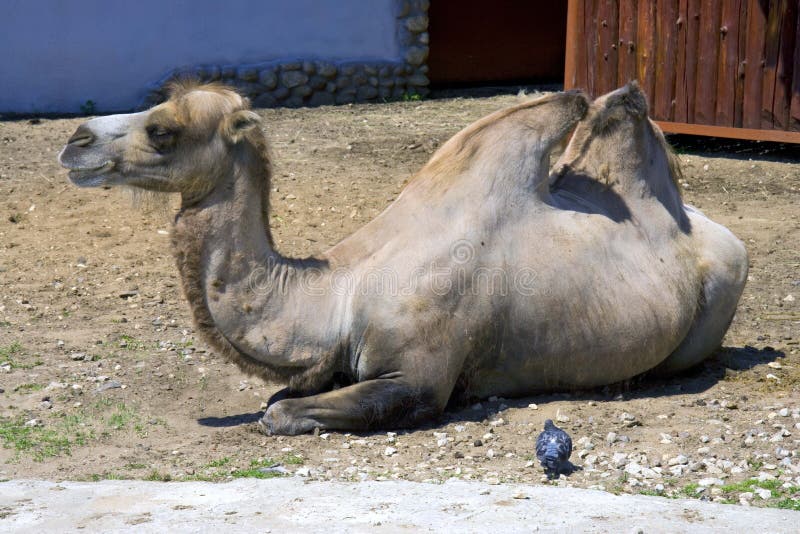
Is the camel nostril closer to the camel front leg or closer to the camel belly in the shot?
the camel front leg

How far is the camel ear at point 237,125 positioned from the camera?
5.52 meters

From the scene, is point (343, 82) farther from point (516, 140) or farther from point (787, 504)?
point (787, 504)

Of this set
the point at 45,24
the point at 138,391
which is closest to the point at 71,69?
the point at 45,24

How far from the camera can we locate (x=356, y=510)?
14.1 feet

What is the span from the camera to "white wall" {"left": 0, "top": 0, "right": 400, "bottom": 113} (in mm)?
14336

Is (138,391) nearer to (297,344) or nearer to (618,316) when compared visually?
(297,344)

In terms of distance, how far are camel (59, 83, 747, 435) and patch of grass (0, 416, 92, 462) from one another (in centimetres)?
79

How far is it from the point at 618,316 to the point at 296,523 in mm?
2384

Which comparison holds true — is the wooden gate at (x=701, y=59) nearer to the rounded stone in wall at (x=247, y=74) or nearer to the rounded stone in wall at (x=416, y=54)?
the rounded stone in wall at (x=416, y=54)

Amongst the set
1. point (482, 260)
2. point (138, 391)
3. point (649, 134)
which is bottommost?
point (138, 391)

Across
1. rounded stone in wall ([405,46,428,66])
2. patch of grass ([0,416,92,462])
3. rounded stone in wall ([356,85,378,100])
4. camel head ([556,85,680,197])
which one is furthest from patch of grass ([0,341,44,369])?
rounded stone in wall ([405,46,428,66])

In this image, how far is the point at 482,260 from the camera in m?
5.75

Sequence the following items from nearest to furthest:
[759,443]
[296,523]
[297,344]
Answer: [296,523], [759,443], [297,344]

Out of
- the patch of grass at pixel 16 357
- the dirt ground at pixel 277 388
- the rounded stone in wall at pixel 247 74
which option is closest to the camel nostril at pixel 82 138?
the dirt ground at pixel 277 388
